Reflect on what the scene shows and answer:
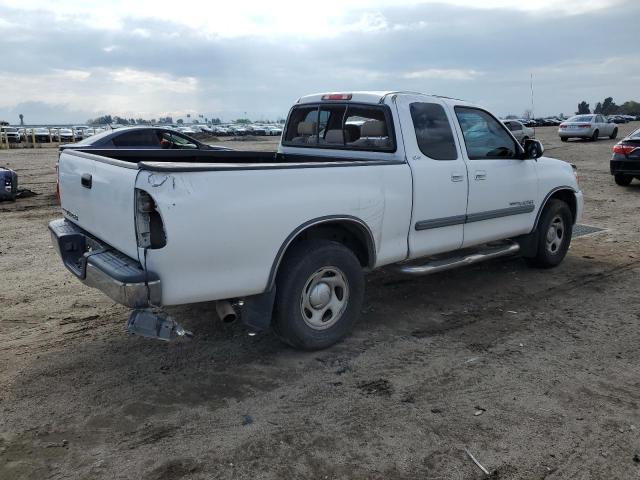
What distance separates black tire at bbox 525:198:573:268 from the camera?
647 cm

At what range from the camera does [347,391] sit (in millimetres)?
3832

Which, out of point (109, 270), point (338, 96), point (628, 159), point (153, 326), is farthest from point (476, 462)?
point (628, 159)

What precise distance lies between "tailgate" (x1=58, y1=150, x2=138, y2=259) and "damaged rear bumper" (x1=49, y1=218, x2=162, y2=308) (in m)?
0.08

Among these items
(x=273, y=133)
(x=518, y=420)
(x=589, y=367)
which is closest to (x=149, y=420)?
(x=518, y=420)

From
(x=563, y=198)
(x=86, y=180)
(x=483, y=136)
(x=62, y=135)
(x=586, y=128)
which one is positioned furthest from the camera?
(x=62, y=135)

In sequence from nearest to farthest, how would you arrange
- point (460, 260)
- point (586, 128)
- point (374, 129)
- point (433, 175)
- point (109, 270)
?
point (109, 270) < point (433, 175) < point (374, 129) < point (460, 260) < point (586, 128)

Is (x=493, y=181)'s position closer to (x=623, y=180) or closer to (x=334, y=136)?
(x=334, y=136)

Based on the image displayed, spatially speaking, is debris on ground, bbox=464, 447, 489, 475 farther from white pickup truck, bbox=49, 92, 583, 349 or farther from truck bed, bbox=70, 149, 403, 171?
truck bed, bbox=70, 149, 403, 171

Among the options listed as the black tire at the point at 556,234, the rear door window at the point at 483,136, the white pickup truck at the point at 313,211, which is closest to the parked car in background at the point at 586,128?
the black tire at the point at 556,234

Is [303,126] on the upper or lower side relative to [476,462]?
upper

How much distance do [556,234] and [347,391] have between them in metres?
4.06

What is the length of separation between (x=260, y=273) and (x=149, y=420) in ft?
3.79

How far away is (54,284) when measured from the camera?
6086mm

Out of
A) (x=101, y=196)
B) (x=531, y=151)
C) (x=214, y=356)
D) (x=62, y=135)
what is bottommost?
(x=214, y=356)
